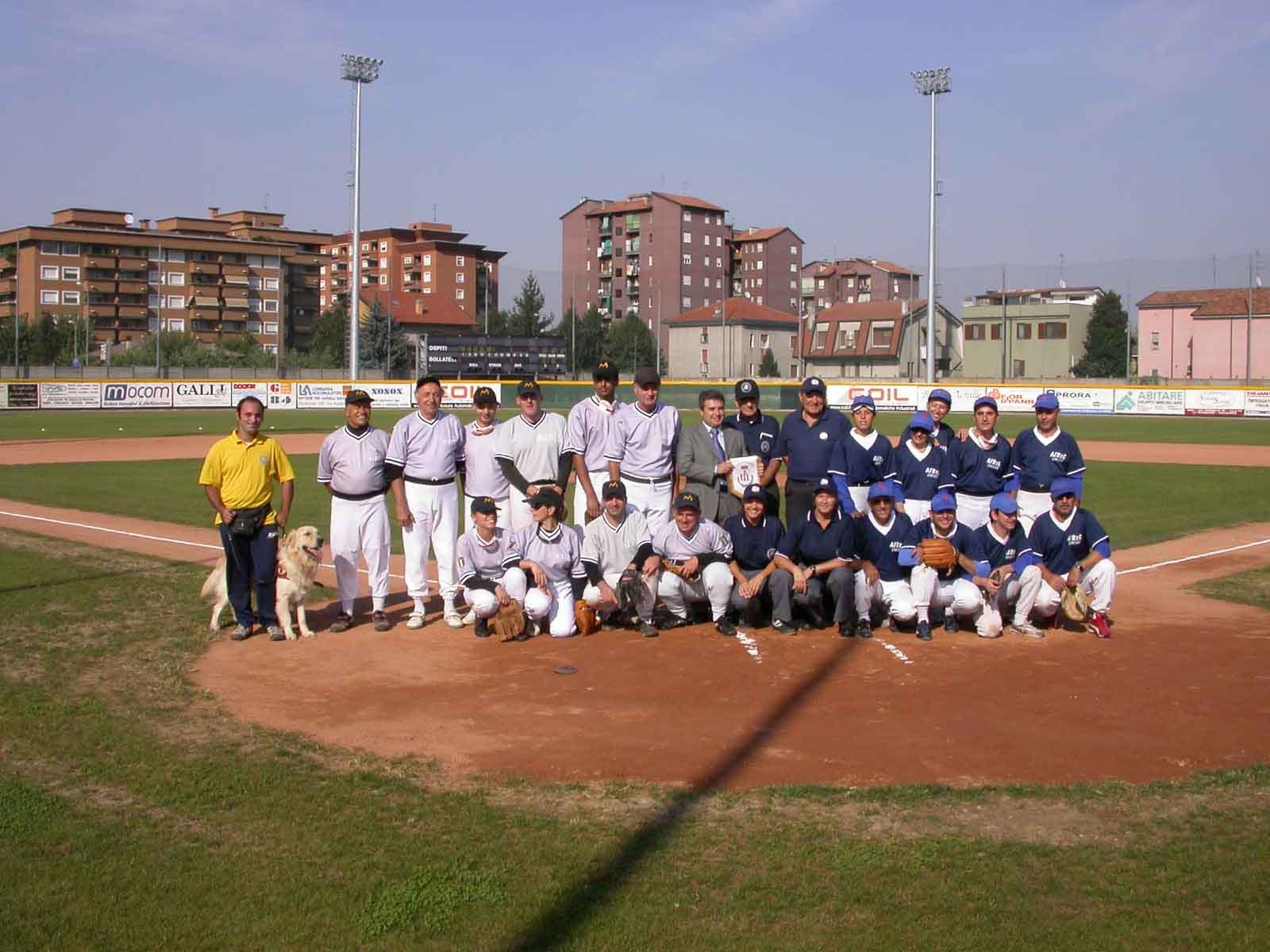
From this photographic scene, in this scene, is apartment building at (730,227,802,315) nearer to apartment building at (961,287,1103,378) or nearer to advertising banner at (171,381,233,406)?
apartment building at (961,287,1103,378)

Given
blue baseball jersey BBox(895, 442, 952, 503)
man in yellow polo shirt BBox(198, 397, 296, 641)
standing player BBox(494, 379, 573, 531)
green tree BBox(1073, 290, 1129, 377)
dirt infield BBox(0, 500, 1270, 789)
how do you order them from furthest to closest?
green tree BBox(1073, 290, 1129, 377), blue baseball jersey BBox(895, 442, 952, 503), standing player BBox(494, 379, 573, 531), man in yellow polo shirt BBox(198, 397, 296, 641), dirt infield BBox(0, 500, 1270, 789)

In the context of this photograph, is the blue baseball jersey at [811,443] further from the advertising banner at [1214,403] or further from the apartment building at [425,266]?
the apartment building at [425,266]

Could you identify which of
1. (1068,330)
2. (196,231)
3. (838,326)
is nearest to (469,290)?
(196,231)

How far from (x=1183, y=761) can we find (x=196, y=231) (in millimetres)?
102772

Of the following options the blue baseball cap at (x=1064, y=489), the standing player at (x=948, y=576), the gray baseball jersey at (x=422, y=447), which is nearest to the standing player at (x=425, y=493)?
the gray baseball jersey at (x=422, y=447)

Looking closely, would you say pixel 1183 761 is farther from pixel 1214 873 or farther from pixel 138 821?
pixel 138 821

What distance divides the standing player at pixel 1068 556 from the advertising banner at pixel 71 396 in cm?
4537

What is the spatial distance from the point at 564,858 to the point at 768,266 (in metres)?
97.6

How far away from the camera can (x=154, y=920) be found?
392 centimetres

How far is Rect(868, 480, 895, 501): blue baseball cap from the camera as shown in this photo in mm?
8570

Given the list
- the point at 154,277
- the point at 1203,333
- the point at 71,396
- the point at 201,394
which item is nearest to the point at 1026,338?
the point at 1203,333

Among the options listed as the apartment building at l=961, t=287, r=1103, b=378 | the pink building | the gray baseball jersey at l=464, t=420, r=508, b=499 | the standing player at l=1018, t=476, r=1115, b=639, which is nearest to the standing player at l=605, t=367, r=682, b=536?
the gray baseball jersey at l=464, t=420, r=508, b=499

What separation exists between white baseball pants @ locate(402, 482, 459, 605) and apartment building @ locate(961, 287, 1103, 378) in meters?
67.7

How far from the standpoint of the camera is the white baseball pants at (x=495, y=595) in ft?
27.1
